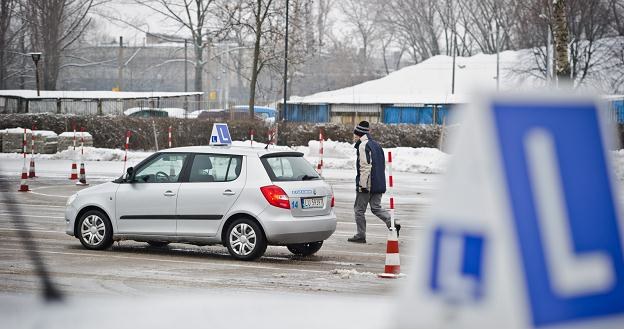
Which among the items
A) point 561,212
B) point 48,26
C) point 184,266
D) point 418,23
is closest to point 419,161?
point 184,266

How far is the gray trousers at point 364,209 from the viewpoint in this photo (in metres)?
15.8

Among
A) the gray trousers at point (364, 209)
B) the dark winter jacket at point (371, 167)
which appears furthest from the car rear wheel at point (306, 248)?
the dark winter jacket at point (371, 167)

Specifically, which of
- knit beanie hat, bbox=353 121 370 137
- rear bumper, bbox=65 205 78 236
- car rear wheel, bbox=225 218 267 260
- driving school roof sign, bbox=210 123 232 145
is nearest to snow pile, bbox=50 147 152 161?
driving school roof sign, bbox=210 123 232 145

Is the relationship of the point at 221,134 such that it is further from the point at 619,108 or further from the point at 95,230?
the point at 619,108

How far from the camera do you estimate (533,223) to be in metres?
2.44

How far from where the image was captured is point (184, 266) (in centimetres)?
1274

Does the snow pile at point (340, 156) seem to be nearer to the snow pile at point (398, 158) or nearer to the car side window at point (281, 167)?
the snow pile at point (398, 158)

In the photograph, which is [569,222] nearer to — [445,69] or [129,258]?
[129,258]

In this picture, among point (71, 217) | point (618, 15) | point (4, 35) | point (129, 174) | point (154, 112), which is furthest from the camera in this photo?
point (4, 35)

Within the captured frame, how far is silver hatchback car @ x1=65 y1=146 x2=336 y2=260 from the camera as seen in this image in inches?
527

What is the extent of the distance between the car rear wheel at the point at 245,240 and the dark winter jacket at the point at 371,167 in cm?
293

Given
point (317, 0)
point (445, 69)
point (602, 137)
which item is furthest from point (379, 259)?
point (317, 0)

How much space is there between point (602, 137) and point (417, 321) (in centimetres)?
68

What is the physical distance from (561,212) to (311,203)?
11267mm
